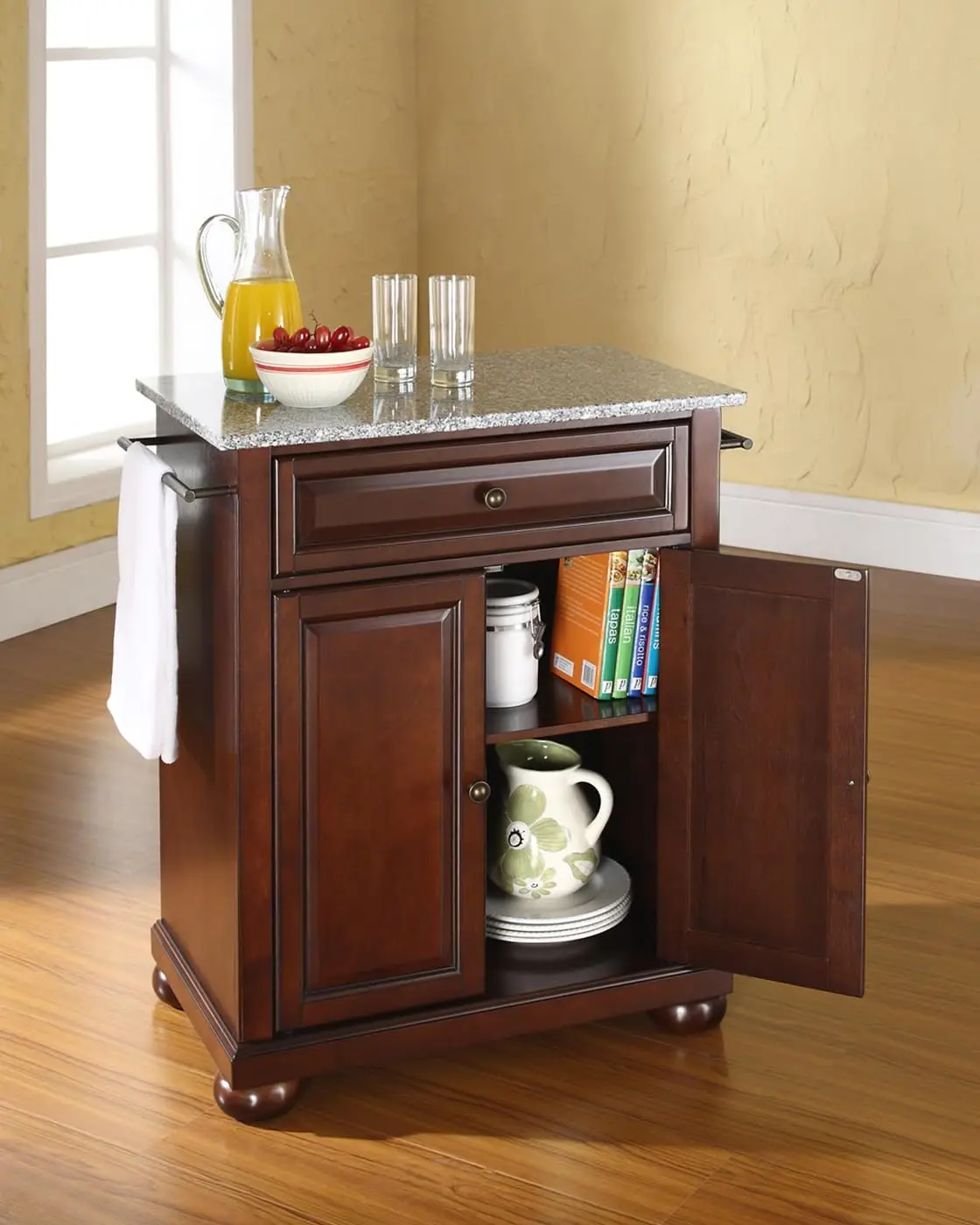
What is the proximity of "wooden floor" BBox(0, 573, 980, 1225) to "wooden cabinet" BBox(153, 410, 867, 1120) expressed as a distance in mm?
78

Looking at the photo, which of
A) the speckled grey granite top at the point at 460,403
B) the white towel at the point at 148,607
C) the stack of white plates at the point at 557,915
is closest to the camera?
the speckled grey granite top at the point at 460,403

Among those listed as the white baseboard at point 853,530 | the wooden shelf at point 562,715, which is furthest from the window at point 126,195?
the wooden shelf at point 562,715

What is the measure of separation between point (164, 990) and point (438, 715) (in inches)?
25.0

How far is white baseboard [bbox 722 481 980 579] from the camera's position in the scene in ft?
15.3

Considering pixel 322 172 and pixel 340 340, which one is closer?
pixel 340 340

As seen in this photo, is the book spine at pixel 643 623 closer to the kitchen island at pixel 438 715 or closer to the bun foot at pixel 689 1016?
the kitchen island at pixel 438 715

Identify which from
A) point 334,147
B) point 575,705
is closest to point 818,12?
point 334,147

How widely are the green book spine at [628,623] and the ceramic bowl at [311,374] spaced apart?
0.42 m

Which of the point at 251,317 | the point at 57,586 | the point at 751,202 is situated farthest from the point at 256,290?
the point at 751,202

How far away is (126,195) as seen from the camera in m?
4.61

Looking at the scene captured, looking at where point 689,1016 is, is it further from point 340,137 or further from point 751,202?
point 340,137

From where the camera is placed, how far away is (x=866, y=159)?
4594 mm

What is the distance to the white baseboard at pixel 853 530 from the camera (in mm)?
4648

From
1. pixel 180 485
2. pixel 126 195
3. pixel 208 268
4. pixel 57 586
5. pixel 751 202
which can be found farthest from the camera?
pixel 751 202
